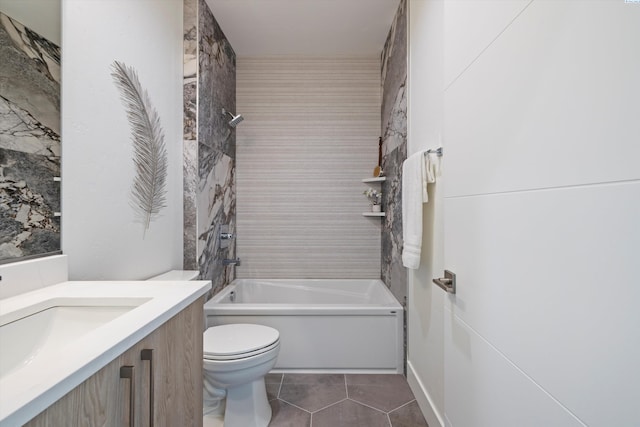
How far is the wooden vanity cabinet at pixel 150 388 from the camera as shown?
0.50 meters

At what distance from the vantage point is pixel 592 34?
0.48 m

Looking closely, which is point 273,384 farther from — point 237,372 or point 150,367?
point 150,367

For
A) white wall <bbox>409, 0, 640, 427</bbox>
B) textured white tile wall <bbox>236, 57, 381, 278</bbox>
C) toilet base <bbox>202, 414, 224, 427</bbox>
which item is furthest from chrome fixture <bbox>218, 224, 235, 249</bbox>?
white wall <bbox>409, 0, 640, 427</bbox>

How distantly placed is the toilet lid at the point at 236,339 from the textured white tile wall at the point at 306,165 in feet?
3.83

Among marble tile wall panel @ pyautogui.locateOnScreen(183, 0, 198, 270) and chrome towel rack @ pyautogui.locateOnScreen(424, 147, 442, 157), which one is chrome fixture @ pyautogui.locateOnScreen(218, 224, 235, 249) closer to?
marble tile wall panel @ pyautogui.locateOnScreen(183, 0, 198, 270)

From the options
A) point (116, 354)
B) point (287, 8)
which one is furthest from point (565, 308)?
point (287, 8)

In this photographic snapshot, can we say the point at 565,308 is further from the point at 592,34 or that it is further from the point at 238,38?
the point at 238,38

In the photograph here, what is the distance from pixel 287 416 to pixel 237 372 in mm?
459

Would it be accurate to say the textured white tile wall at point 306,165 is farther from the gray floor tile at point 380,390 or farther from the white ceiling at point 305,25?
the gray floor tile at point 380,390

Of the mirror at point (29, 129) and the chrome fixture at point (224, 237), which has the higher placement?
the mirror at point (29, 129)

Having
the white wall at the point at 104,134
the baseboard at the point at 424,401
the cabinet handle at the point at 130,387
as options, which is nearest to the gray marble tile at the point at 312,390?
the baseboard at the point at 424,401

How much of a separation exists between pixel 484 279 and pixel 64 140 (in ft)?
5.07

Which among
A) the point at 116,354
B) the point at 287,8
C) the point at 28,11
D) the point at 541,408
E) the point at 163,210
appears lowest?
the point at 541,408

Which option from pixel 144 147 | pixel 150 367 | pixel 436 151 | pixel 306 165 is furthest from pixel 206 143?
pixel 150 367
